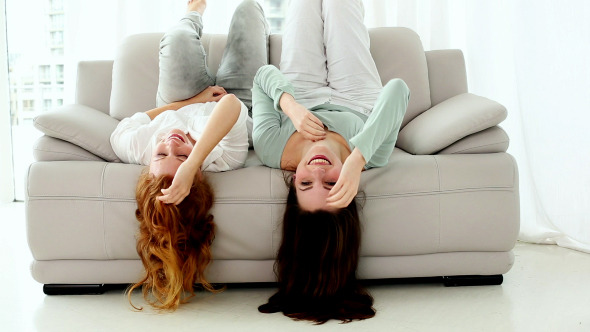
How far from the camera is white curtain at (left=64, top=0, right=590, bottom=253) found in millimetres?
2816

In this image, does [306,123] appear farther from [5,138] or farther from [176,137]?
[5,138]

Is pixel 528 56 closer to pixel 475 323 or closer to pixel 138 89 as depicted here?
pixel 475 323

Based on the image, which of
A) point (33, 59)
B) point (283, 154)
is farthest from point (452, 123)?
point (33, 59)

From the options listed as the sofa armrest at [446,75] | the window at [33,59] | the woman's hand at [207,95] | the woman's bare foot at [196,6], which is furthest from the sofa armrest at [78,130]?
the window at [33,59]

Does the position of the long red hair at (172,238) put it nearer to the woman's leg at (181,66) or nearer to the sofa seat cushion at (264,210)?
the sofa seat cushion at (264,210)

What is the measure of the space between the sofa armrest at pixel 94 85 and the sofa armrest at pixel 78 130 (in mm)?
415

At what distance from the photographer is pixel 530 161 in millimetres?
3020

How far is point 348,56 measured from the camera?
2650mm

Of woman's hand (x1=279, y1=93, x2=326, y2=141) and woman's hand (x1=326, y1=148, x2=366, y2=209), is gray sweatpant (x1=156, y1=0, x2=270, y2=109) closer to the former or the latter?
woman's hand (x1=279, y1=93, x2=326, y2=141)

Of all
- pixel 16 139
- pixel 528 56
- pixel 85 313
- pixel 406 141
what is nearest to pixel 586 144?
pixel 528 56

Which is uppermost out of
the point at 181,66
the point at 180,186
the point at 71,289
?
the point at 181,66

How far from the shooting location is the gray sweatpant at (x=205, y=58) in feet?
8.44

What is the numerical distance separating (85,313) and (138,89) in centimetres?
113

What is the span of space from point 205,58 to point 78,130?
27.8 inches
